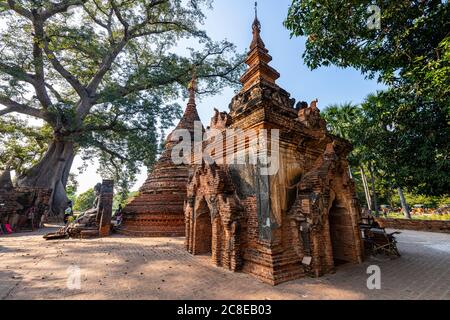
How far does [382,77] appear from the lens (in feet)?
23.9

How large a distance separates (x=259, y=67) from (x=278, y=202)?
5166mm

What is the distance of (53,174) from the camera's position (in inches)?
742

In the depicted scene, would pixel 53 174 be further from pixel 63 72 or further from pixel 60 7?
pixel 60 7

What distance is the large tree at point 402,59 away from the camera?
5867 millimetres

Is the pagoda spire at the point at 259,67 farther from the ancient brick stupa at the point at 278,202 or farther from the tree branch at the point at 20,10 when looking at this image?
the tree branch at the point at 20,10

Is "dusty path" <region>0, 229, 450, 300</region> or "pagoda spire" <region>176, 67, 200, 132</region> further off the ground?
"pagoda spire" <region>176, 67, 200, 132</region>

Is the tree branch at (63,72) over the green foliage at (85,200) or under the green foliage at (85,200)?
over

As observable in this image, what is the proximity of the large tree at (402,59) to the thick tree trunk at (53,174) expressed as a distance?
21163 millimetres

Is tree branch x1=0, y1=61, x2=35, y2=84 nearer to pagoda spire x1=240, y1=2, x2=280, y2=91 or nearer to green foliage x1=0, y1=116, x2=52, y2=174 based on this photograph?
green foliage x1=0, y1=116, x2=52, y2=174

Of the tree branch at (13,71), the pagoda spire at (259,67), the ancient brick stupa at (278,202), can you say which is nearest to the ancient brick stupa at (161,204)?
the ancient brick stupa at (278,202)

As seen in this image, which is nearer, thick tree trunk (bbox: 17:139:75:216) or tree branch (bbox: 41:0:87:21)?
tree branch (bbox: 41:0:87:21)

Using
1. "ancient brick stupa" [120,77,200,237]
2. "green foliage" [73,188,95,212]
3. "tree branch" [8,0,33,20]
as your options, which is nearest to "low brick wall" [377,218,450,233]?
"ancient brick stupa" [120,77,200,237]

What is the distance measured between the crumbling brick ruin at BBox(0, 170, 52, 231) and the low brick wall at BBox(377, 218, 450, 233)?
23.9m

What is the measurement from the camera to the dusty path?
4.07m
